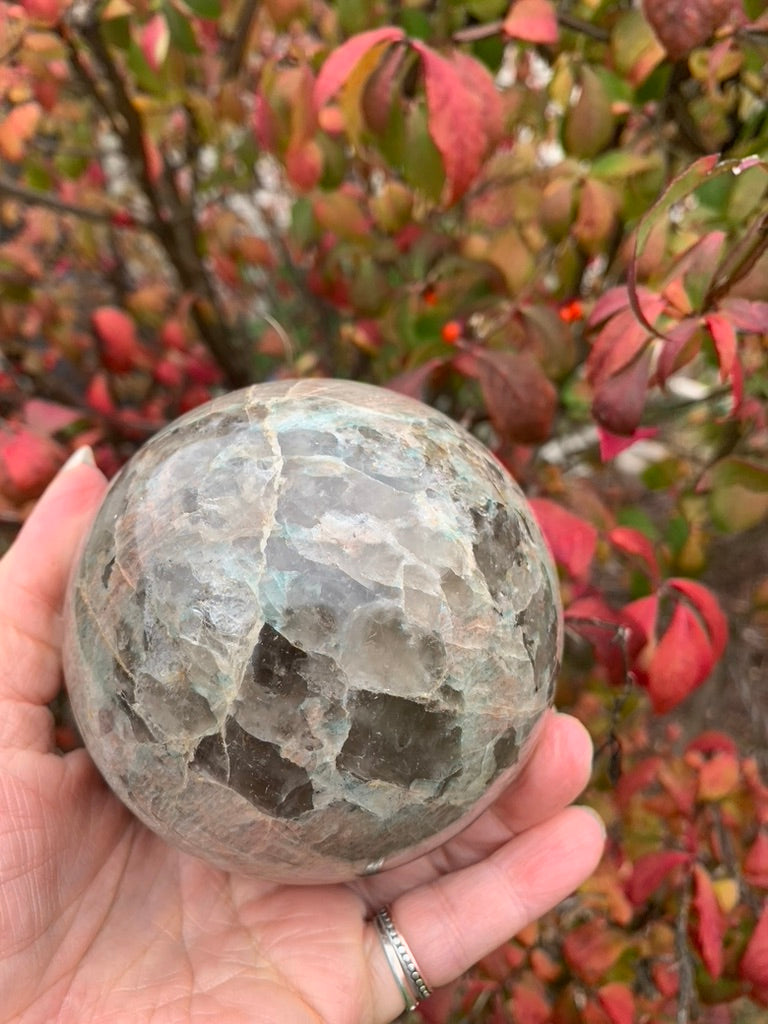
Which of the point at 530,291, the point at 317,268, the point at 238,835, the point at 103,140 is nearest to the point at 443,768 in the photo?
the point at 238,835

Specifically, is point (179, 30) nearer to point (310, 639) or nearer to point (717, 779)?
point (310, 639)

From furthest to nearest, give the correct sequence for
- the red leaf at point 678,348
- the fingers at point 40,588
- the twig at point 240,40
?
the twig at point 240,40 → the fingers at point 40,588 → the red leaf at point 678,348

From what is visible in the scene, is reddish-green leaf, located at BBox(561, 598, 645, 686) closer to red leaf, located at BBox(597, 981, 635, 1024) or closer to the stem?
red leaf, located at BBox(597, 981, 635, 1024)

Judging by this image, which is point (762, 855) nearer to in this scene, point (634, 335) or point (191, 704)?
point (634, 335)

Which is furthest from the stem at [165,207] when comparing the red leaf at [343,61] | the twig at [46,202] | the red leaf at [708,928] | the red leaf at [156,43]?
the red leaf at [708,928]

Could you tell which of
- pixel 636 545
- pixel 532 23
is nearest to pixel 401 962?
pixel 636 545

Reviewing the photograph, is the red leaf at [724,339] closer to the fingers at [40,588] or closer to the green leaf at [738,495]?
the green leaf at [738,495]
